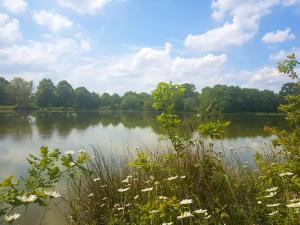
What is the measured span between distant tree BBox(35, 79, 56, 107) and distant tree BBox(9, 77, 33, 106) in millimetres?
4042

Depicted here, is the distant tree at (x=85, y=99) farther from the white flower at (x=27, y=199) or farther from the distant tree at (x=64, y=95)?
the white flower at (x=27, y=199)

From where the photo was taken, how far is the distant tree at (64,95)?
309 feet

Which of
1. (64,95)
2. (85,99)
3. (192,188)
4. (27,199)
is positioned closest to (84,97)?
(85,99)

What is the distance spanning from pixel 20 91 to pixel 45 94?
30.2 ft

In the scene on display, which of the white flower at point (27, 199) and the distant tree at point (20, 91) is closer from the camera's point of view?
the white flower at point (27, 199)

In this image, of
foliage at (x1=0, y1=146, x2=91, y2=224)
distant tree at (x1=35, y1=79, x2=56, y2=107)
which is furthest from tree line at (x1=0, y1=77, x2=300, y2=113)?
foliage at (x1=0, y1=146, x2=91, y2=224)

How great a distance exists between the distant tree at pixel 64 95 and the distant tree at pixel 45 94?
206 cm

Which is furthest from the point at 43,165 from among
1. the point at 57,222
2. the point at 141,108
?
the point at 141,108

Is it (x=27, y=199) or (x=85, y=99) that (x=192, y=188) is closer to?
(x=27, y=199)

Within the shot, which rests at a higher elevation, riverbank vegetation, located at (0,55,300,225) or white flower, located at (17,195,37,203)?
white flower, located at (17,195,37,203)

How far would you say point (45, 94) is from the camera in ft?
287

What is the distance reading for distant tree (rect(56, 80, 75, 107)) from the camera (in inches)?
3708

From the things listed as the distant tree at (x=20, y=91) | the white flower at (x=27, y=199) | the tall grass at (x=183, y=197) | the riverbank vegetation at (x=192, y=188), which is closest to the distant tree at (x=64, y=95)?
the distant tree at (x=20, y=91)

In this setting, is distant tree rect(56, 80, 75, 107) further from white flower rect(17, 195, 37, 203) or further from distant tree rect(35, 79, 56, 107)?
white flower rect(17, 195, 37, 203)
